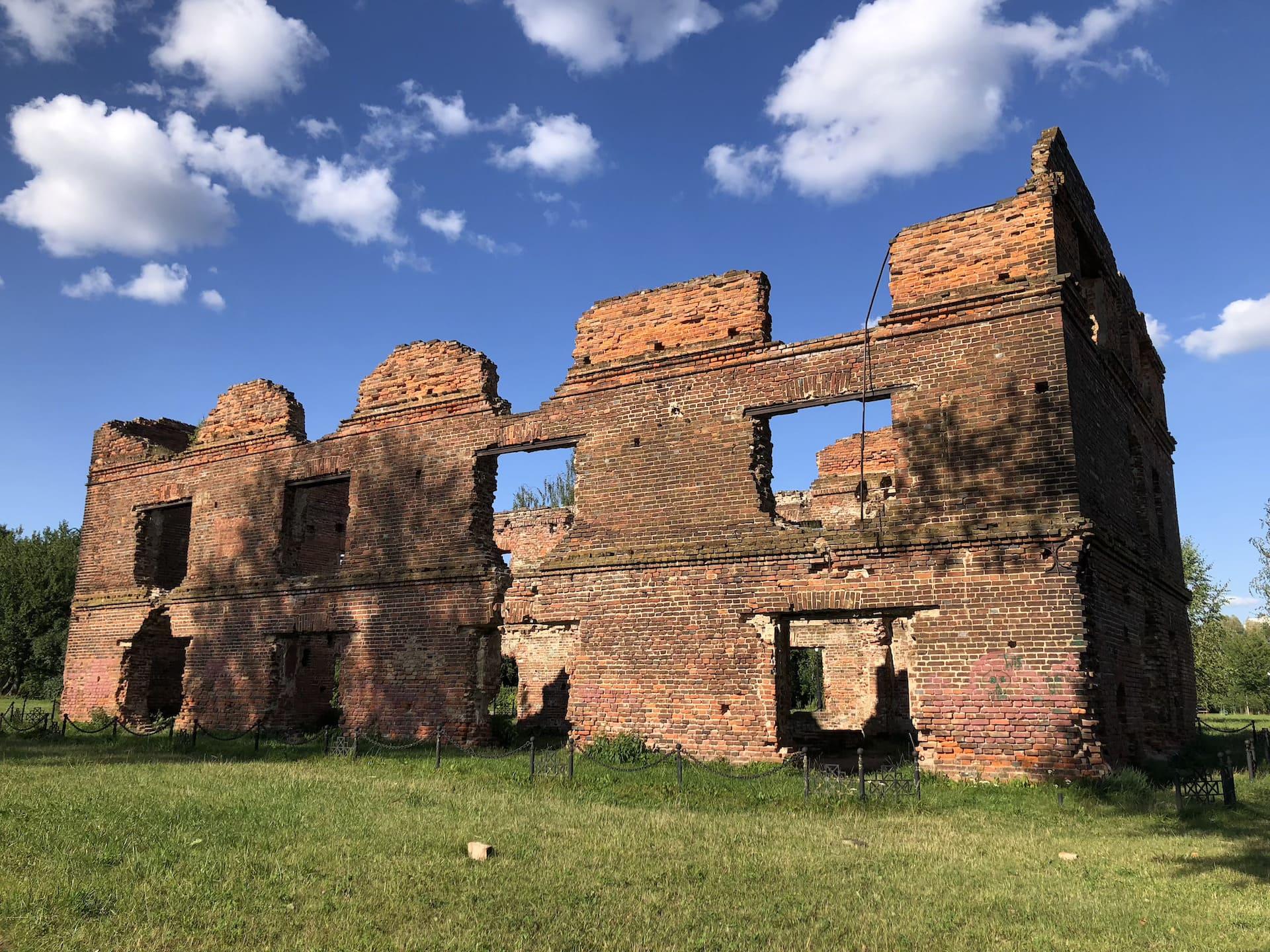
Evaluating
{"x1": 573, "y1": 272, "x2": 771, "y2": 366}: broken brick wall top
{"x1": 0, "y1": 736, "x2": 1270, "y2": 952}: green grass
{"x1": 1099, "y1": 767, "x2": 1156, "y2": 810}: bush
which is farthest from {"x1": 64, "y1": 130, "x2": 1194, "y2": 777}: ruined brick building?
{"x1": 0, "y1": 736, "x2": 1270, "y2": 952}: green grass

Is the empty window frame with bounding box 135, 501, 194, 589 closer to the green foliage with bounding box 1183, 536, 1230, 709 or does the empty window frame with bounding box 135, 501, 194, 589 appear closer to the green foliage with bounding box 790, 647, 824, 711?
the green foliage with bounding box 790, 647, 824, 711

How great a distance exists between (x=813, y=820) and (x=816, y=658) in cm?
1925

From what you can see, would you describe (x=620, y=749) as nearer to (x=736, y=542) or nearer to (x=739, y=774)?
(x=739, y=774)

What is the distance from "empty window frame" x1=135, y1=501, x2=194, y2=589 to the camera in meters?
18.5

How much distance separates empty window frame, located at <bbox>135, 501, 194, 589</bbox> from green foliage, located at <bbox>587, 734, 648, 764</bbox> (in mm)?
10865

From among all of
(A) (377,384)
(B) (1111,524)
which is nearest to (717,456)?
(B) (1111,524)

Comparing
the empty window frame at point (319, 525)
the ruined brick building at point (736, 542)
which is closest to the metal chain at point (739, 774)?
the ruined brick building at point (736, 542)

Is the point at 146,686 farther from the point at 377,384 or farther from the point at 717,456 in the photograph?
the point at 717,456

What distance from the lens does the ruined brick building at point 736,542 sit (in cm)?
1020

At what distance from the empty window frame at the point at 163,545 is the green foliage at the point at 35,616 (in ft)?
58.9

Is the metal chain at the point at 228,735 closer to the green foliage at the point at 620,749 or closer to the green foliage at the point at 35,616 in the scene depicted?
the green foliage at the point at 620,749

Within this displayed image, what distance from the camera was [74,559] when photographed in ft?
116

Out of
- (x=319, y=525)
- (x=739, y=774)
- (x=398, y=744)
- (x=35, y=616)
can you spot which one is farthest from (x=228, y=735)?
(x=35, y=616)

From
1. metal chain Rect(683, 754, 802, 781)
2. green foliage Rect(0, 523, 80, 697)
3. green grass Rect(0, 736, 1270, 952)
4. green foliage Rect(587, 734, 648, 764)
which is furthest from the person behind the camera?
green foliage Rect(0, 523, 80, 697)
